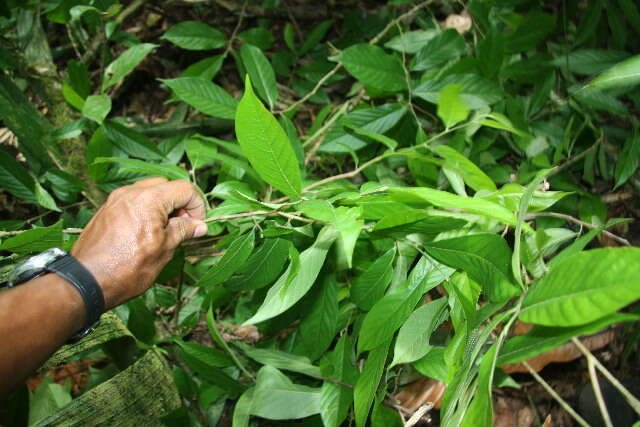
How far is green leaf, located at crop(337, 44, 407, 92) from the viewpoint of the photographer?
3.69 ft

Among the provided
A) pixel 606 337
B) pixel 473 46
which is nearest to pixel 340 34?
pixel 473 46

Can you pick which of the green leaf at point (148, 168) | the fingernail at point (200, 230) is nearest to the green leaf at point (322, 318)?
the fingernail at point (200, 230)

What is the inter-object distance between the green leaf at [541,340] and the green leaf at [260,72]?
885mm

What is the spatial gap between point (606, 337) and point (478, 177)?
31.2 inches

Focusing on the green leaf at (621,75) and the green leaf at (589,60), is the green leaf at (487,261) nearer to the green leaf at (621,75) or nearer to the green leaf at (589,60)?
the green leaf at (621,75)

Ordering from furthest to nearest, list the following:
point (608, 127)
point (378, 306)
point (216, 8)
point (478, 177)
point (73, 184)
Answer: point (216, 8) < point (608, 127) < point (73, 184) < point (478, 177) < point (378, 306)

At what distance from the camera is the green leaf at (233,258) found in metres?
0.82

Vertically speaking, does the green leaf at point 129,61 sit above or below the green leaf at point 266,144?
above

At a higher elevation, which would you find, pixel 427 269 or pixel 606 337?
pixel 427 269

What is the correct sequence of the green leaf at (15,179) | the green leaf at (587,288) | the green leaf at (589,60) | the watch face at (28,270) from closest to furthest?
the green leaf at (587,288) → the watch face at (28,270) → the green leaf at (15,179) → the green leaf at (589,60)

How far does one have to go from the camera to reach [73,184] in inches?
46.2

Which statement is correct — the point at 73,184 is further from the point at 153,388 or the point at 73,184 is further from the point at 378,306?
the point at 378,306

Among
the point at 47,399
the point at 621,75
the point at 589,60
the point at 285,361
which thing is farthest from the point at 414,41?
the point at 47,399

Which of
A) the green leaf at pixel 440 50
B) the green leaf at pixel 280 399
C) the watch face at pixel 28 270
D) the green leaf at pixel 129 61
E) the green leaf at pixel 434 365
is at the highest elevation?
the green leaf at pixel 129 61
